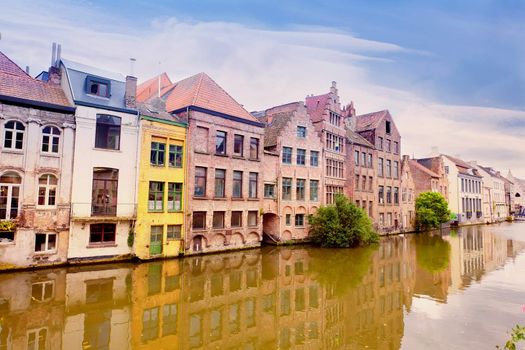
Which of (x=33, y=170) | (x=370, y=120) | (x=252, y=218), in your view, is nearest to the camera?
(x=33, y=170)

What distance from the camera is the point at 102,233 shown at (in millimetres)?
22109

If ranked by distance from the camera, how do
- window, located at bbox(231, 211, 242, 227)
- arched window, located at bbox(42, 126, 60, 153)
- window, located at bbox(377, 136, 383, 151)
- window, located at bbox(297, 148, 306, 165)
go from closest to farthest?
arched window, located at bbox(42, 126, 60, 153)
window, located at bbox(231, 211, 242, 227)
window, located at bbox(297, 148, 306, 165)
window, located at bbox(377, 136, 383, 151)

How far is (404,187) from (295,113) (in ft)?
81.1

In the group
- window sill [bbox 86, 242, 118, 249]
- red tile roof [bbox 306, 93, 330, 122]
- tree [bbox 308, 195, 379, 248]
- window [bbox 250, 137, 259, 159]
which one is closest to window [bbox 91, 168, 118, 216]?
window sill [bbox 86, 242, 118, 249]

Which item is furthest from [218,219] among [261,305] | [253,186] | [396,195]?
[396,195]

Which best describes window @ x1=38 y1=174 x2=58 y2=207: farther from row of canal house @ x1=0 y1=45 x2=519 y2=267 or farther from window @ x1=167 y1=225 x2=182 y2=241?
window @ x1=167 y1=225 x2=182 y2=241

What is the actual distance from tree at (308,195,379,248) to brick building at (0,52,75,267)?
20.6 meters

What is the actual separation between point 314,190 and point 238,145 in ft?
33.2

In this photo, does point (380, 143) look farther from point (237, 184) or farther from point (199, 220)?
point (199, 220)

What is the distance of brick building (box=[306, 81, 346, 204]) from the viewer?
36.9 metres

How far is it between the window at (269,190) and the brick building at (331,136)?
6651 mm

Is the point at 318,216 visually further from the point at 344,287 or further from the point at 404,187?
the point at 404,187

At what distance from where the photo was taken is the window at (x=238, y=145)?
1157 inches

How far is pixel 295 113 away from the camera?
3394cm
